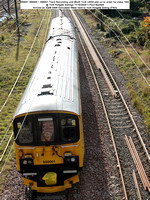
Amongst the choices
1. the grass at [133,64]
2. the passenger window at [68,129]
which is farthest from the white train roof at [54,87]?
the grass at [133,64]

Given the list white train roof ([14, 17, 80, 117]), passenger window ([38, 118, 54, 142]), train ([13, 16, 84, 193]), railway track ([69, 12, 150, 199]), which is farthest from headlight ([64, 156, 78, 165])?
railway track ([69, 12, 150, 199])

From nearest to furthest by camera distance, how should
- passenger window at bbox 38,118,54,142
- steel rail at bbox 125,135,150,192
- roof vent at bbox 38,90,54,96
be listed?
passenger window at bbox 38,118,54,142
roof vent at bbox 38,90,54,96
steel rail at bbox 125,135,150,192

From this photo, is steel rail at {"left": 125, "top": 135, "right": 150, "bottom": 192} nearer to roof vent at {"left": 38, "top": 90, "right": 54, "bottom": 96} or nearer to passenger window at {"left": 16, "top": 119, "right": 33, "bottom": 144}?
passenger window at {"left": 16, "top": 119, "right": 33, "bottom": 144}

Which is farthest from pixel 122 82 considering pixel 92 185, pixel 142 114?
pixel 92 185

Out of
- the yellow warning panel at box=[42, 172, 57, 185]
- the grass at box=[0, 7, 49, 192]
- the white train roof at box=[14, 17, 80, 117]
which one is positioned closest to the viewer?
the white train roof at box=[14, 17, 80, 117]

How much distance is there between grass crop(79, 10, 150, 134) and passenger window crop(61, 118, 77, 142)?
5545mm

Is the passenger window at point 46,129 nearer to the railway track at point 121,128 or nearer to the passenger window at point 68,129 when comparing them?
the passenger window at point 68,129

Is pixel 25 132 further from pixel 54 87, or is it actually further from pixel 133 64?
pixel 133 64

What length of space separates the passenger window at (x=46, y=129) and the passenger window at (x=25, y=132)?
13.7 inches

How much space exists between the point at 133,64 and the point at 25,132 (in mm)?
14531

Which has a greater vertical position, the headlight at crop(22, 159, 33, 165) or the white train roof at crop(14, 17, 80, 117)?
the white train roof at crop(14, 17, 80, 117)

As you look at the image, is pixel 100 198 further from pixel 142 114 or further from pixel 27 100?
pixel 142 114

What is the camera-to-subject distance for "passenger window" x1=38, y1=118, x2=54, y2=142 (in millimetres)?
7343

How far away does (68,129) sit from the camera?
24.7ft
